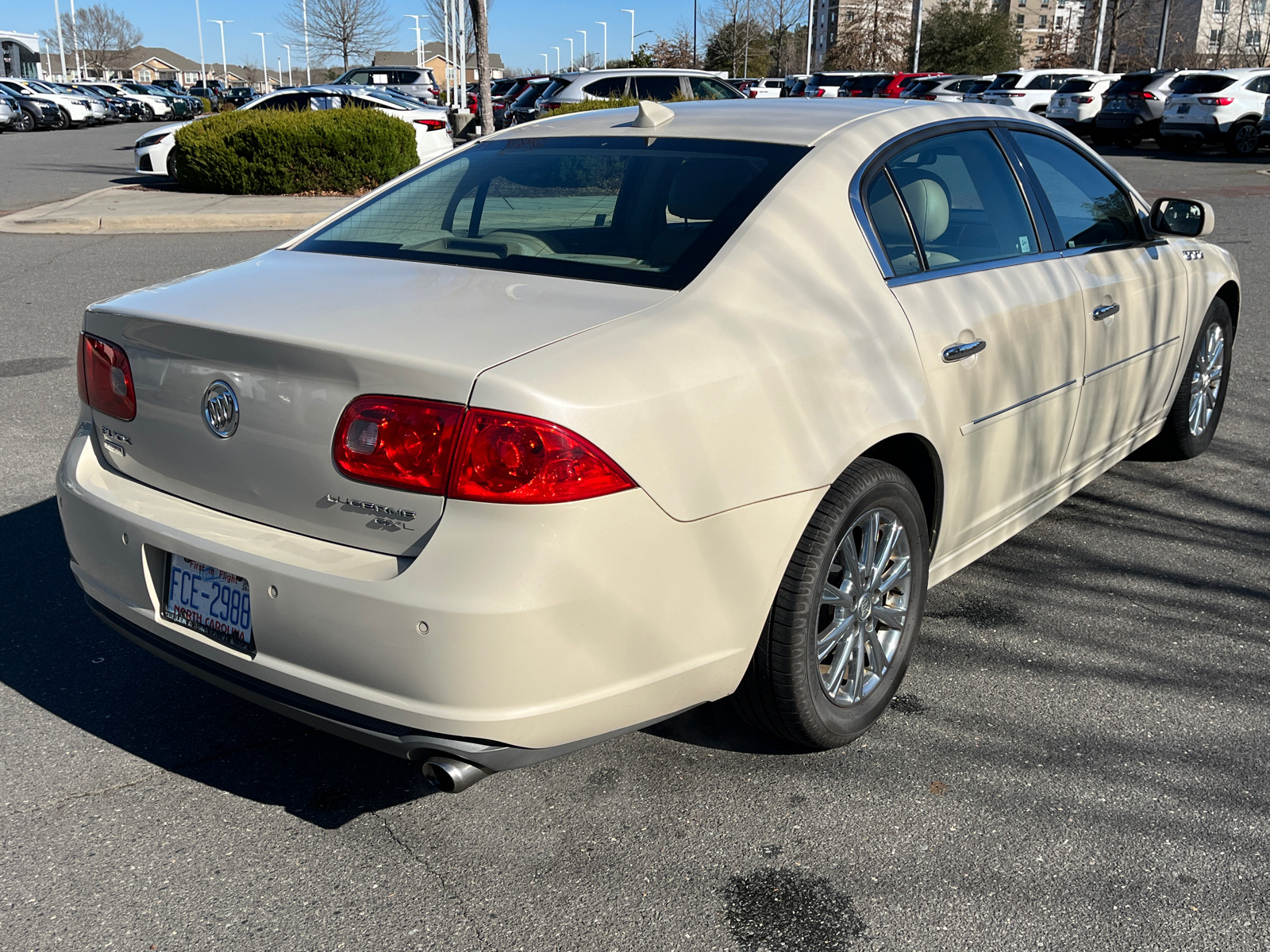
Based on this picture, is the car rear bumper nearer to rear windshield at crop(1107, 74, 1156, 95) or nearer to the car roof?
the car roof

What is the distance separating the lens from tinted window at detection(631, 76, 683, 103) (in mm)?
18773

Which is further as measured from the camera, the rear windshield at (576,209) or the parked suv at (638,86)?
the parked suv at (638,86)

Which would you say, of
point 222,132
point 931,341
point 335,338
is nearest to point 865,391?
point 931,341

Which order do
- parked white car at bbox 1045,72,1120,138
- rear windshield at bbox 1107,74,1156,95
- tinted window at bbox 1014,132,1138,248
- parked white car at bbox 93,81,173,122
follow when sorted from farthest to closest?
parked white car at bbox 93,81,173,122 < parked white car at bbox 1045,72,1120,138 < rear windshield at bbox 1107,74,1156,95 < tinted window at bbox 1014,132,1138,248

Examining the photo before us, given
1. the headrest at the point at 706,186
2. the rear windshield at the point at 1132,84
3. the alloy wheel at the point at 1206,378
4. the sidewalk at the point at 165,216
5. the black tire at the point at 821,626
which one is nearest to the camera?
the black tire at the point at 821,626

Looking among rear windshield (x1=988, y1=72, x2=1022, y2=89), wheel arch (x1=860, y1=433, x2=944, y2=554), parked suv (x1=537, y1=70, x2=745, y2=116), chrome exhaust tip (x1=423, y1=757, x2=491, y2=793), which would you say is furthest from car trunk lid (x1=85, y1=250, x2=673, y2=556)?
rear windshield (x1=988, y1=72, x2=1022, y2=89)

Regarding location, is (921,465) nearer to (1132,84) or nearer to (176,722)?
(176,722)

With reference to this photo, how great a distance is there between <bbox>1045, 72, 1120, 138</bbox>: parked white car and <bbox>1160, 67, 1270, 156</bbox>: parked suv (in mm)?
3374

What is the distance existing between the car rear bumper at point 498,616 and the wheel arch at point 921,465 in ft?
1.48

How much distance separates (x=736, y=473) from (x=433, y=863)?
1120mm

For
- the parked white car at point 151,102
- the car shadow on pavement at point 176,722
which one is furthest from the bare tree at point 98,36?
the car shadow on pavement at point 176,722

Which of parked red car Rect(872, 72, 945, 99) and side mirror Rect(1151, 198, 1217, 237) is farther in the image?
parked red car Rect(872, 72, 945, 99)

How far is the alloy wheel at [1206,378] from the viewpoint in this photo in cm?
509

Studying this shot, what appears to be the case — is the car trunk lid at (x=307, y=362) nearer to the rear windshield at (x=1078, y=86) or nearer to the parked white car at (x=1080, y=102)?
the parked white car at (x=1080, y=102)
